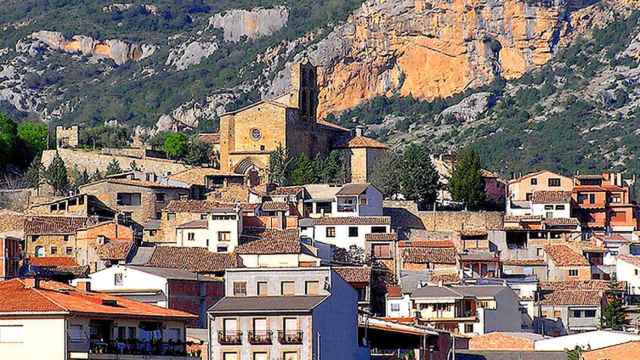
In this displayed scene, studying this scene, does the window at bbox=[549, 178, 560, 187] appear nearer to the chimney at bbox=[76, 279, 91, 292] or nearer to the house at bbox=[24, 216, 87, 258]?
the house at bbox=[24, 216, 87, 258]

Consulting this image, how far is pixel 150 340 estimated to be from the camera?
6344cm

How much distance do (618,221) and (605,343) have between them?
1758 inches

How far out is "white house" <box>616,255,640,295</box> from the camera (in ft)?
376

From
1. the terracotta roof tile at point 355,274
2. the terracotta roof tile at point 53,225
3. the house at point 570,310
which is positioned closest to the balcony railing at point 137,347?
the terracotta roof tile at point 355,274

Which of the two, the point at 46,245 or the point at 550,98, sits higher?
the point at 550,98

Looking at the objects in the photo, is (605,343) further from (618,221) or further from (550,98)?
(550,98)

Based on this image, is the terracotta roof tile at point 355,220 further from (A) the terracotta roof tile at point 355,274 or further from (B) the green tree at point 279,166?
(B) the green tree at point 279,166

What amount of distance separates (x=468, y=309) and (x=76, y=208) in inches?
1156

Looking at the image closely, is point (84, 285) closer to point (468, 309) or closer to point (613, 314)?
point (468, 309)

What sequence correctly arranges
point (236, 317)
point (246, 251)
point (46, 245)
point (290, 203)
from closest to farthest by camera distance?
1. point (236, 317)
2. point (246, 251)
3. point (46, 245)
4. point (290, 203)

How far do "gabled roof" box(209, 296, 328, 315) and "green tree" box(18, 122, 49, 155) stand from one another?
73.0 meters

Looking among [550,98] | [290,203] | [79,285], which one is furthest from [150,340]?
[550,98]

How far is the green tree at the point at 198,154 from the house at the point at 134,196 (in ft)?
54.4

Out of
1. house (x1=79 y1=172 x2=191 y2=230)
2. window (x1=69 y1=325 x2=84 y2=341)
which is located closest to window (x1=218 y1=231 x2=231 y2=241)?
house (x1=79 y1=172 x2=191 y2=230)
